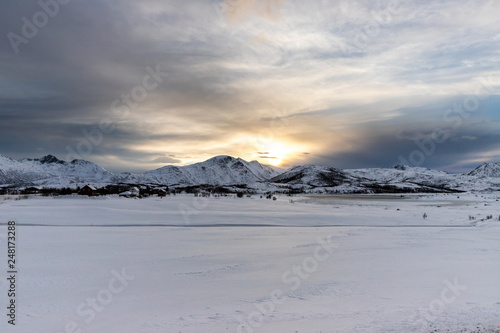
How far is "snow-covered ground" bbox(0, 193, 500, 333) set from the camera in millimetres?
7000

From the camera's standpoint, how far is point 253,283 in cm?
947

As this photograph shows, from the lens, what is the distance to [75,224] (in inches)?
886

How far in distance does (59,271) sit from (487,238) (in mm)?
19193

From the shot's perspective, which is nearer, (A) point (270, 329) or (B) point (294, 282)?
(A) point (270, 329)

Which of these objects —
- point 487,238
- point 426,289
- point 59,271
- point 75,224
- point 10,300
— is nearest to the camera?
point 10,300

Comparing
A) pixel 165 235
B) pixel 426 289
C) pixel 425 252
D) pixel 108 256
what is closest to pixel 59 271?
pixel 108 256

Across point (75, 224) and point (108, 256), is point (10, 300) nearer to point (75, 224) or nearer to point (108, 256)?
point (108, 256)

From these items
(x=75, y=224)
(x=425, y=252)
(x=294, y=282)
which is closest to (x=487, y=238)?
(x=425, y=252)

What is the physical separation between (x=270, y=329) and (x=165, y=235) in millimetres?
12039

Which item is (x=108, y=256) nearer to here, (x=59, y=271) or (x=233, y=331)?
(x=59, y=271)

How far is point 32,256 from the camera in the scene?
466 inches

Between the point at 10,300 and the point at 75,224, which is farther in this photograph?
the point at 75,224

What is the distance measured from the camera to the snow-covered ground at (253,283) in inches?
276

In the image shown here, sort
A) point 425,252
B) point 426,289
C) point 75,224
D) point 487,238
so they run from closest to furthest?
point 426,289 < point 425,252 < point 487,238 < point 75,224
